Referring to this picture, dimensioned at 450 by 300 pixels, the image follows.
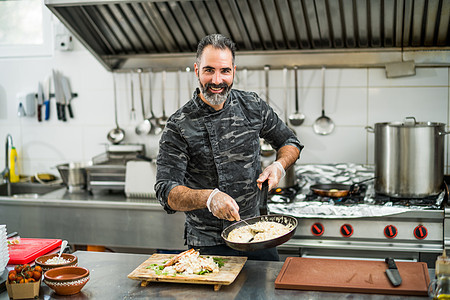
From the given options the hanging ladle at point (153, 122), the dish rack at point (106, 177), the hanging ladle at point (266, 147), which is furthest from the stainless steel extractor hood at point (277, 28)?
the dish rack at point (106, 177)

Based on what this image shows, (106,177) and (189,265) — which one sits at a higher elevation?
(106,177)

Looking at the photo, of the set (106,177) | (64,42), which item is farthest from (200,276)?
(64,42)

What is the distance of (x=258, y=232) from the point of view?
82.9 inches

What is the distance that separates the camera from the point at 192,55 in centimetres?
390

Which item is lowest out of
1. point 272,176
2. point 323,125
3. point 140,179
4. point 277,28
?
point 140,179

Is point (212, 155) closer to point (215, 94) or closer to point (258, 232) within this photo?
point (215, 94)

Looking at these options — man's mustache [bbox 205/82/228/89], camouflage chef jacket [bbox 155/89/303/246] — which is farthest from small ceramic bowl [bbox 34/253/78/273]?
man's mustache [bbox 205/82/228/89]

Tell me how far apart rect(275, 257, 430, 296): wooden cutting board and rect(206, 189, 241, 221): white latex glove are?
291 mm

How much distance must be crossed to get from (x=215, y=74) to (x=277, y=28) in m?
1.43

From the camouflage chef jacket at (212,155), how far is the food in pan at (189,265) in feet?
1.23

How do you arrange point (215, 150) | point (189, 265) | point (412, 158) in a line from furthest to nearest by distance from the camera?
point (412, 158) < point (215, 150) < point (189, 265)

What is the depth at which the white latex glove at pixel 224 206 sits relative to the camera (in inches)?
77.9

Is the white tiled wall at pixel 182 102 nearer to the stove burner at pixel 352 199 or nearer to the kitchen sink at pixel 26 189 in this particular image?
the kitchen sink at pixel 26 189

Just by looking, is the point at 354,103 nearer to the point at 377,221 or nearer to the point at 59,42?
the point at 377,221
